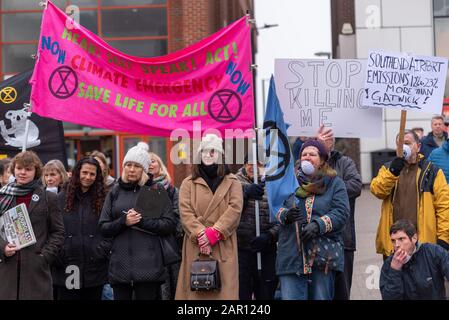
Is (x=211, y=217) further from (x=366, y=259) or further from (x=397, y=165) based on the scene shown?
(x=366, y=259)

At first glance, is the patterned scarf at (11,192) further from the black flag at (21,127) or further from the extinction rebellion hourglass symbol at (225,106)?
the black flag at (21,127)

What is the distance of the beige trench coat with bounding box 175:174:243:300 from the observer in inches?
281

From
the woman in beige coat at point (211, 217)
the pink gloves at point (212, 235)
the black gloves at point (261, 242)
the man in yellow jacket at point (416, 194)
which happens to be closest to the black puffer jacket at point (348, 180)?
the man in yellow jacket at point (416, 194)

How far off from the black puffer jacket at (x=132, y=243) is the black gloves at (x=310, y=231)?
3.88 feet

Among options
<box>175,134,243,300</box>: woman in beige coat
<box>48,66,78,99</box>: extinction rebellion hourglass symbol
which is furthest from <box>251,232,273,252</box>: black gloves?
<box>48,66,78,99</box>: extinction rebellion hourglass symbol

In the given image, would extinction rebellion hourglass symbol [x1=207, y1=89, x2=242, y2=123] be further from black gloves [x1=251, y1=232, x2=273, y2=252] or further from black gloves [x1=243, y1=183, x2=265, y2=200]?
black gloves [x1=251, y1=232, x2=273, y2=252]

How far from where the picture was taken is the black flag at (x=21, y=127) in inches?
367

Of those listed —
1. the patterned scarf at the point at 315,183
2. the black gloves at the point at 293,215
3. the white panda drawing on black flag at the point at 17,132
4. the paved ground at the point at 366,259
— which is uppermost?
the white panda drawing on black flag at the point at 17,132

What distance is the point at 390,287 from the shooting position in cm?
630

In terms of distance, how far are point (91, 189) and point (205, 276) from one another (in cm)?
150

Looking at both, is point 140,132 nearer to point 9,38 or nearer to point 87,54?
point 87,54

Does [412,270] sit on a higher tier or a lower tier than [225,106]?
lower

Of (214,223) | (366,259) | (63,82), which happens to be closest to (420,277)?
(214,223)

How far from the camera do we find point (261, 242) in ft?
25.2
